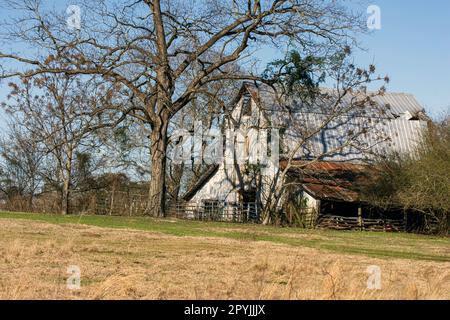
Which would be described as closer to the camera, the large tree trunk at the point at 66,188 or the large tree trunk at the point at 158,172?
the large tree trunk at the point at 158,172

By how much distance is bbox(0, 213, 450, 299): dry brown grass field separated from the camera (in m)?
8.70

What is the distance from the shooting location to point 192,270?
1143 centimetres

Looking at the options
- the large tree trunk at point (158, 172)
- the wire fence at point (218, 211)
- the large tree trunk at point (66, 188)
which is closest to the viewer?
the large tree trunk at point (158, 172)

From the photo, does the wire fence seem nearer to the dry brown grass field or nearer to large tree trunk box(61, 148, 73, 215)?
large tree trunk box(61, 148, 73, 215)

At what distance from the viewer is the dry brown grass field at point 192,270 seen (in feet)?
28.5

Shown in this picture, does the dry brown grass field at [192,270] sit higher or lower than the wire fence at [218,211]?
lower

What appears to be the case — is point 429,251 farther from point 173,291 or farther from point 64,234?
point 173,291

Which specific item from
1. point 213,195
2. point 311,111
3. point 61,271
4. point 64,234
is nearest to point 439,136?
point 311,111

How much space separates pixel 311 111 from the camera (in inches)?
1693

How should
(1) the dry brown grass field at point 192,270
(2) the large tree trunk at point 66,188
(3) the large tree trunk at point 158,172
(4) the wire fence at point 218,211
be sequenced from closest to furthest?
(1) the dry brown grass field at point 192,270, (3) the large tree trunk at point 158,172, (2) the large tree trunk at point 66,188, (4) the wire fence at point 218,211

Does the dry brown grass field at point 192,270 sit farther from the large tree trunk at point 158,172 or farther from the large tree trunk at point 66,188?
the large tree trunk at point 66,188

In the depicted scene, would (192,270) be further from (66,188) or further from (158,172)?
(66,188)

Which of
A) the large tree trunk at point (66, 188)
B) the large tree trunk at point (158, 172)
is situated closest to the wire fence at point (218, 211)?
the large tree trunk at point (66, 188)
